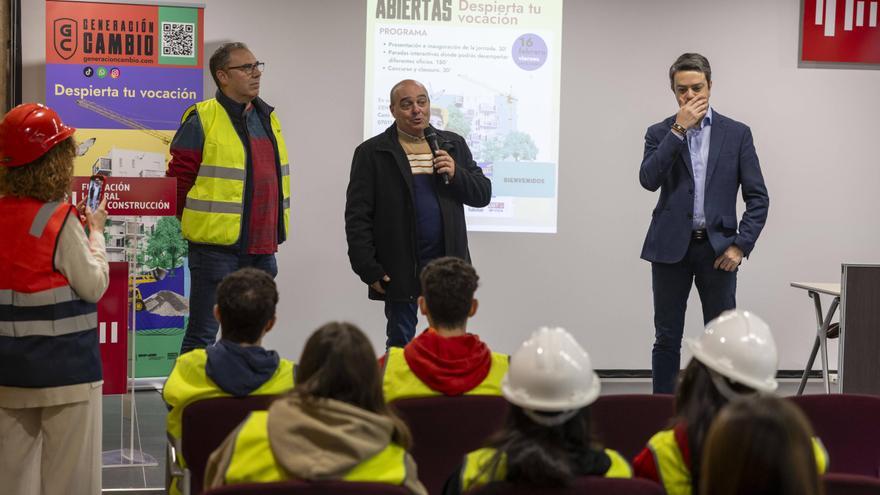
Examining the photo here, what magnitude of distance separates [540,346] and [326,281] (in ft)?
14.5

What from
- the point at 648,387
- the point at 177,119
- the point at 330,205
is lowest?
the point at 648,387

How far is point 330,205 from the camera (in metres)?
6.29

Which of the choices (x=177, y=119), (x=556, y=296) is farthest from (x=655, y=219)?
(x=177, y=119)

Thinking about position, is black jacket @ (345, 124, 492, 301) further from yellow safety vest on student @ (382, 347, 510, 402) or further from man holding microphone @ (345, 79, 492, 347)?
yellow safety vest on student @ (382, 347, 510, 402)

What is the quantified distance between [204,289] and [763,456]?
3.43 metres

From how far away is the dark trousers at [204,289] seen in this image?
4.43 m

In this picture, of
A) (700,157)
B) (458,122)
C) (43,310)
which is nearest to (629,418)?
(43,310)

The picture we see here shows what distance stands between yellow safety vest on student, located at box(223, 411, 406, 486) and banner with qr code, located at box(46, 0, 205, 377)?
3.80 metres

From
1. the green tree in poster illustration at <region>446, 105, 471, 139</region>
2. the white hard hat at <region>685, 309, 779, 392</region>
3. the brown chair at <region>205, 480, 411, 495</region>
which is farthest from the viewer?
the green tree in poster illustration at <region>446, 105, 471, 139</region>

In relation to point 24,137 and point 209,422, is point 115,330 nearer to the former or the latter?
point 24,137

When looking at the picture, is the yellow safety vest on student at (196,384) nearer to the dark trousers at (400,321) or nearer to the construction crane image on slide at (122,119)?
the dark trousers at (400,321)

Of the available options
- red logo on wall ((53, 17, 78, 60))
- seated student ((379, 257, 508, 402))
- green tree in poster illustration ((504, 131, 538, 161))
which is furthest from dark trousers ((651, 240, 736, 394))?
red logo on wall ((53, 17, 78, 60))

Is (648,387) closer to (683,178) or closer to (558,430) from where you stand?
(683,178)

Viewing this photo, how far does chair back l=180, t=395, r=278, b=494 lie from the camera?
8.45 feet
